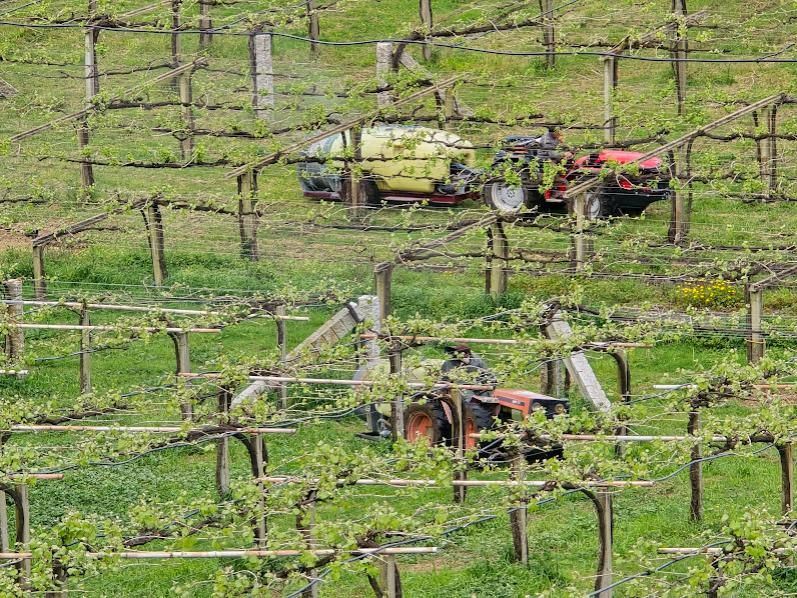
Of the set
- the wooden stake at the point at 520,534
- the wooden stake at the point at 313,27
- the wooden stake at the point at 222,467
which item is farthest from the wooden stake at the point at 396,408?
the wooden stake at the point at 313,27

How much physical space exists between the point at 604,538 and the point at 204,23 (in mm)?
14987

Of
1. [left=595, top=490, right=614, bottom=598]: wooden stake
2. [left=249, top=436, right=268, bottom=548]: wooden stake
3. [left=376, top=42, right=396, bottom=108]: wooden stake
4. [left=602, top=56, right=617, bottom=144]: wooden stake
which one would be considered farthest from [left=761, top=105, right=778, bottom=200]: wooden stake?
[left=595, top=490, right=614, bottom=598]: wooden stake

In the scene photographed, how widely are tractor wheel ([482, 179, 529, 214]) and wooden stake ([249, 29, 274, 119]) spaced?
342 centimetres

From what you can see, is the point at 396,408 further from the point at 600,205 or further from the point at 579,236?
the point at 600,205

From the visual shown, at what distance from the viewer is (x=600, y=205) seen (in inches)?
850

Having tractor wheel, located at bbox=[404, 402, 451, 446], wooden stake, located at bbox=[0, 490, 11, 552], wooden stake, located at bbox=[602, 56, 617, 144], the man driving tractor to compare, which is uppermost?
wooden stake, located at bbox=[602, 56, 617, 144]

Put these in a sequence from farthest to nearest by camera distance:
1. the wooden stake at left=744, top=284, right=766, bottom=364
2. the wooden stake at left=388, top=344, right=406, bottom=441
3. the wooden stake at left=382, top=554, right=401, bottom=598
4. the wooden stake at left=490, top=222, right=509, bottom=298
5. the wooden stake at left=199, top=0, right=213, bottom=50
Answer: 1. the wooden stake at left=199, top=0, right=213, bottom=50
2. the wooden stake at left=490, top=222, right=509, bottom=298
3. the wooden stake at left=744, top=284, right=766, bottom=364
4. the wooden stake at left=388, top=344, right=406, bottom=441
5. the wooden stake at left=382, top=554, right=401, bottom=598

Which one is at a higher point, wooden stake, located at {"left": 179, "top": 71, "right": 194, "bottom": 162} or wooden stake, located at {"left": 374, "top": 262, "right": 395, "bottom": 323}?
wooden stake, located at {"left": 179, "top": 71, "right": 194, "bottom": 162}

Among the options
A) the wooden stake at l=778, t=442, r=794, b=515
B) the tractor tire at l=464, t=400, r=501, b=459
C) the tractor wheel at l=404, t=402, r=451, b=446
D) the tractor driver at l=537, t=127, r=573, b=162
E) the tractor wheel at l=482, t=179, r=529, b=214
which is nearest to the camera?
the wooden stake at l=778, t=442, r=794, b=515

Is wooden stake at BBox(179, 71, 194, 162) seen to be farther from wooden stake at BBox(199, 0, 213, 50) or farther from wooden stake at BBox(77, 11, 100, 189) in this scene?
wooden stake at BBox(199, 0, 213, 50)

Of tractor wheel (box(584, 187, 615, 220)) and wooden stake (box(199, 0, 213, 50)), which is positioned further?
wooden stake (box(199, 0, 213, 50))

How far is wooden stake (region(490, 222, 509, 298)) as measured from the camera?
65.9 feet

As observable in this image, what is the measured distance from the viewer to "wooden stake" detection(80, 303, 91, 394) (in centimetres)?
1734

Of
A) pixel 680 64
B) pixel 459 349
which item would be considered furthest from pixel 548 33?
pixel 459 349
